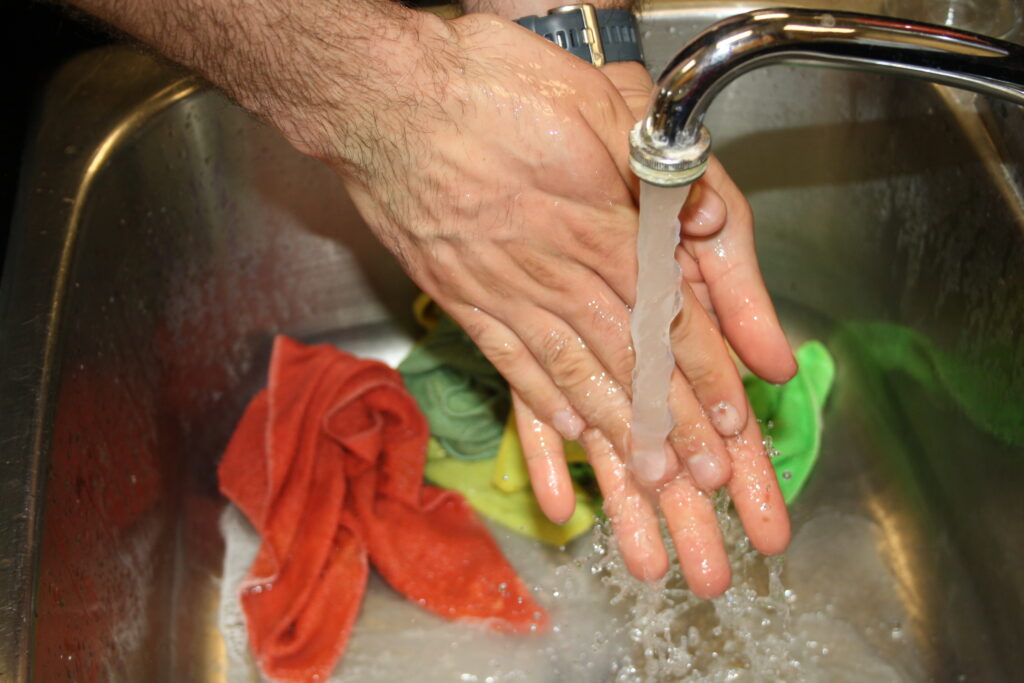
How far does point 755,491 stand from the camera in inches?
28.6

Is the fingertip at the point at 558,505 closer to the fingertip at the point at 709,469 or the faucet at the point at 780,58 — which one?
the fingertip at the point at 709,469

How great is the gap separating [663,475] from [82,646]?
45 cm

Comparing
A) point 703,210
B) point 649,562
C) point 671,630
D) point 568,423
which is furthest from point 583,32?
point 671,630

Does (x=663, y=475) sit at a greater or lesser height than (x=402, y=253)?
lesser

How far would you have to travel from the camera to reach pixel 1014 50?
0.48 m

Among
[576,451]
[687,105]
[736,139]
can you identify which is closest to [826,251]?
[736,139]

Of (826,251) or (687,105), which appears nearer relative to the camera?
(687,105)

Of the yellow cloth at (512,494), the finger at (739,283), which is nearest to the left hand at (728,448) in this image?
the finger at (739,283)

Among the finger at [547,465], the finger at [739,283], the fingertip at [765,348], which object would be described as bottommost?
the finger at [547,465]

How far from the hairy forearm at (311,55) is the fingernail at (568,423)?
0.81ft

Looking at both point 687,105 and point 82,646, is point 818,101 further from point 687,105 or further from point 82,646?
point 82,646

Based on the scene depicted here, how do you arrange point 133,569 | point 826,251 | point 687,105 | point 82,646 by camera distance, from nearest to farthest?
point 687,105 → point 82,646 → point 133,569 → point 826,251

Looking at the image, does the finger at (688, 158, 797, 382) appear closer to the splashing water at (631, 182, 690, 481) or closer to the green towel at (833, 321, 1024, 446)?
the splashing water at (631, 182, 690, 481)

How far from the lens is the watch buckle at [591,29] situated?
0.76m
